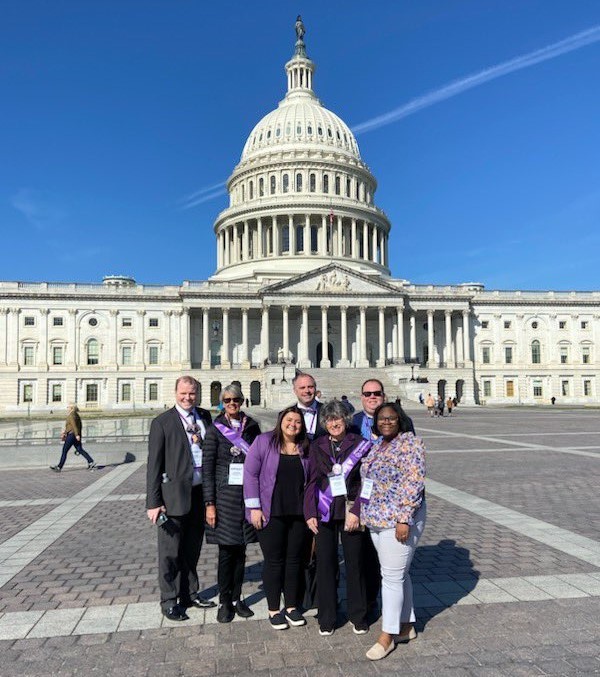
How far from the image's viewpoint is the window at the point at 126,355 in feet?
236

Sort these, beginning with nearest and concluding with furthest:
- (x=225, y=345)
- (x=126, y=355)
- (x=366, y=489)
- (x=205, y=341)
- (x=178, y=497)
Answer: (x=366, y=489) → (x=178, y=497) → (x=205, y=341) → (x=126, y=355) → (x=225, y=345)

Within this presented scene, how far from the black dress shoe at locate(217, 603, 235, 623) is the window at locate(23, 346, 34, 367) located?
70192mm

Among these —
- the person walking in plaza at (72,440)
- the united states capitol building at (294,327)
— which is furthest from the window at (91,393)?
the person walking in plaza at (72,440)

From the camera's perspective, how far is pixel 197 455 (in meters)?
6.89

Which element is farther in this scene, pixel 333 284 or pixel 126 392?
pixel 333 284

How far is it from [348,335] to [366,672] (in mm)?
72883

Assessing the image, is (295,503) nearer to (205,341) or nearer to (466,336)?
(205,341)

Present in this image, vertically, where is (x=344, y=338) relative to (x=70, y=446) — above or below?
above

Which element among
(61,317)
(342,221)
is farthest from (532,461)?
(342,221)

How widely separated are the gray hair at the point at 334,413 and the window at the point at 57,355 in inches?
2759

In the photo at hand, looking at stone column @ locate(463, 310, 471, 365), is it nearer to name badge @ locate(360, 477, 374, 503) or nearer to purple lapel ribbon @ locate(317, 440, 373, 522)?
purple lapel ribbon @ locate(317, 440, 373, 522)

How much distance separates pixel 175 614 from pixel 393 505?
110 inches

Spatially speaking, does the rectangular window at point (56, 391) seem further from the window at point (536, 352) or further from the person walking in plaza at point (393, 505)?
the person walking in plaza at point (393, 505)

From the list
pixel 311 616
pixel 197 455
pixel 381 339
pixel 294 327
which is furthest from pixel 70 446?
pixel 294 327
